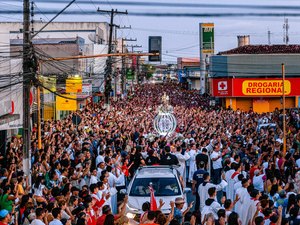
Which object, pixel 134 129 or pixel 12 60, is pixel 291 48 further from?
pixel 12 60

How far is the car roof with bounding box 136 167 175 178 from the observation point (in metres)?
16.5

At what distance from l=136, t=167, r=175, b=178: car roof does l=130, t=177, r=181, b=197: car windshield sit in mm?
151

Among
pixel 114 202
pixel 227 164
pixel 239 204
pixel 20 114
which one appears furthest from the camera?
pixel 20 114

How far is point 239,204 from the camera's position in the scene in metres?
14.4

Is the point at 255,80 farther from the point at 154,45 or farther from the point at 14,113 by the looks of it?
the point at 14,113

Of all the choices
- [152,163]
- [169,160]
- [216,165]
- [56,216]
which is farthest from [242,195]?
[216,165]

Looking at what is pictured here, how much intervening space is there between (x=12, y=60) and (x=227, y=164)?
12.1 m

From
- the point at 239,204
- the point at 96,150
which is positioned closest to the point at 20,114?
the point at 96,150

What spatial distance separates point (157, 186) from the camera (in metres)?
16.2

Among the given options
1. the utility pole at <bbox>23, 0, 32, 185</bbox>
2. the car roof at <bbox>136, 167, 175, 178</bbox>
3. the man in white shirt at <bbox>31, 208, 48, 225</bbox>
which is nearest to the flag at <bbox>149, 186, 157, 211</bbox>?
the car roof at <bbox>136, 167, 175, 178</bbox>

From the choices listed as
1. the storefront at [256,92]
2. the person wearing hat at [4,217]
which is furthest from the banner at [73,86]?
the storefront at [256,92]

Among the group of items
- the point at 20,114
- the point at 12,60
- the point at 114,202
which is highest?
the point at 12,60

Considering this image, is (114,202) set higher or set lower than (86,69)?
lower

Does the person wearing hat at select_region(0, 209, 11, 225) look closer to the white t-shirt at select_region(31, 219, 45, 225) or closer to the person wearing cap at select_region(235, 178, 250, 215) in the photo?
the white t-shirt at select_region(31, 219, 45, 225)
